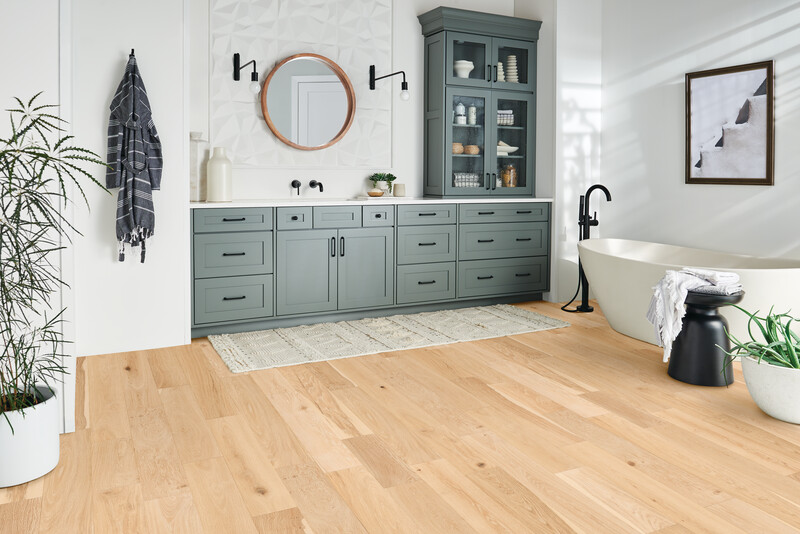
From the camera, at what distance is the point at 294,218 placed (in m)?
4.66

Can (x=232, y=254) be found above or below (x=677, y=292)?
above

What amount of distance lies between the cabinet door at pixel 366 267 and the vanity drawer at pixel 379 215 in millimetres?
45

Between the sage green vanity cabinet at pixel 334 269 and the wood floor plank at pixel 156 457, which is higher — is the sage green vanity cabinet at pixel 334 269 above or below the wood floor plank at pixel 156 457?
above

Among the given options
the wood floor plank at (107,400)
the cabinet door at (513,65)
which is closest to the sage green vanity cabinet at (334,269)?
the wood floor plank at (107,400)

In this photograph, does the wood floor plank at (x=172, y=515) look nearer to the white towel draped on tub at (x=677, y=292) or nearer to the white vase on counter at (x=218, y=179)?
the white towel draped on tub at (x=677, y=292)

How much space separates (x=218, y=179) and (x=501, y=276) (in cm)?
233

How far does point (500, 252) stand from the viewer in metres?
5.54

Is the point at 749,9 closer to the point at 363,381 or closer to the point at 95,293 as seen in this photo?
the point at 363,381

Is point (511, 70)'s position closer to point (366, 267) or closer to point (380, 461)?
point (366, 267)

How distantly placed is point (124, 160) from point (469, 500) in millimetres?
2783

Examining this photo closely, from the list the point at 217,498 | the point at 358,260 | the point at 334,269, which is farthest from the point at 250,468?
the point at 358,260

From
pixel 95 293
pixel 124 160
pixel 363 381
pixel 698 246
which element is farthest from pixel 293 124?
pixel 698 246

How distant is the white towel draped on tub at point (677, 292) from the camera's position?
3515 millimetres

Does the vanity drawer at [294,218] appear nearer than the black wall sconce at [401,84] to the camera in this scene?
Yes
